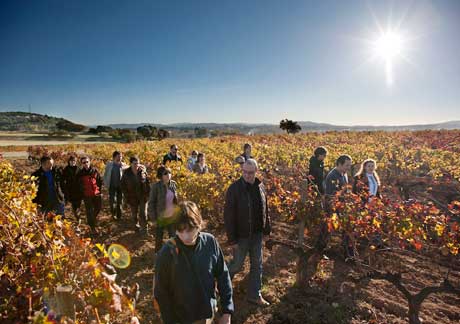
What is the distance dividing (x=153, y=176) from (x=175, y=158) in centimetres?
180

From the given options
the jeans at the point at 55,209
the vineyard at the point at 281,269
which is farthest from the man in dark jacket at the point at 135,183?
the jeans at the point at 55,209

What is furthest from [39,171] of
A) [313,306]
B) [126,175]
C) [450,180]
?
[450,180]

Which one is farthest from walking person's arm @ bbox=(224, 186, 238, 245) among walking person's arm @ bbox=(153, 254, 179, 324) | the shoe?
walking person's arm @ bbox=(153, 254, 179, 324)

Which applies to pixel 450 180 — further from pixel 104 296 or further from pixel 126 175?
pixel 104 296

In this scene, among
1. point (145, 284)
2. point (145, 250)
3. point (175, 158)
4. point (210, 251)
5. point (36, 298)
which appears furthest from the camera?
point (175, 158)

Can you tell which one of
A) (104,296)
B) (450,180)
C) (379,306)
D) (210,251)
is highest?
(210,251)

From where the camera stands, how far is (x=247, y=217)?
3.83m

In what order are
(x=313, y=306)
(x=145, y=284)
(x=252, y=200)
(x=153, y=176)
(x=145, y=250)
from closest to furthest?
1. (x=252, y=200)
2. (x=313, y=306)
3. (x=145, y=284)
4. (x=145, y=250)
5. (x=153, y=176)

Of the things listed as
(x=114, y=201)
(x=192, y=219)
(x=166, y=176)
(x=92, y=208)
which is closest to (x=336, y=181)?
(x=166, y=176)

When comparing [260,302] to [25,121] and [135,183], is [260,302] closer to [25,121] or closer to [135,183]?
[135,183]

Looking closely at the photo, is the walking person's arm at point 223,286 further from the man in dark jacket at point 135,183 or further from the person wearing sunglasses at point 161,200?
the man in dark jacket at point 135,183

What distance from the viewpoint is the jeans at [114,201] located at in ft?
24.9

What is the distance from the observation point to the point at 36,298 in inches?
68.9

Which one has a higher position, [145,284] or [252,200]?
[252,200]
